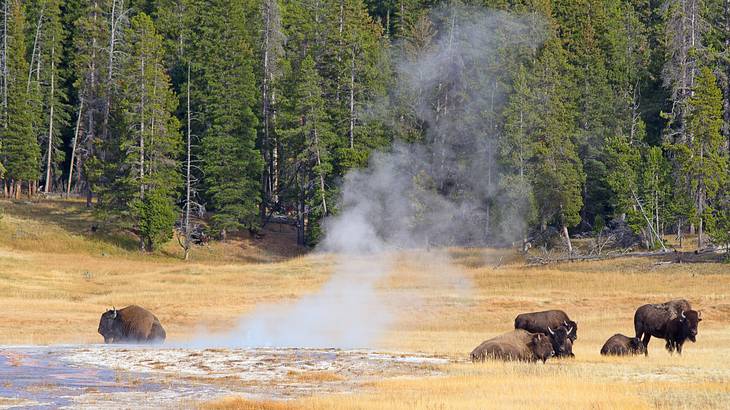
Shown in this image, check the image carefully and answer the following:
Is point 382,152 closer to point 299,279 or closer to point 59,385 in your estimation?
point 299,279

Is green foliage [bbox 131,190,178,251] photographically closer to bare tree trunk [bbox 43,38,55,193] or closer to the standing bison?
bare tree trunk [bbox 43,38,55,193]

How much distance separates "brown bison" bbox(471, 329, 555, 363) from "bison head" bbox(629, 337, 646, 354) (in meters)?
2.72

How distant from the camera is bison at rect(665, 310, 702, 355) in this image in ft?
96.0

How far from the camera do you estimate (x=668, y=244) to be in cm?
7288

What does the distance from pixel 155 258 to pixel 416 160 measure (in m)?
22.9

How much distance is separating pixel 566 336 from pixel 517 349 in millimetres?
1705

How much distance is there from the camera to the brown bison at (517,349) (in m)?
26.6

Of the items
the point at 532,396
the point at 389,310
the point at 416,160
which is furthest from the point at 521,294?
the point at 532,396

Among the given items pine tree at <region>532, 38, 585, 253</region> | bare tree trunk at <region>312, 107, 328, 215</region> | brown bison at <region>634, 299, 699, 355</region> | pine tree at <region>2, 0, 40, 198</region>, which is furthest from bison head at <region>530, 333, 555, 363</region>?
pine tree at <region>2, 0, 40, 198</region>

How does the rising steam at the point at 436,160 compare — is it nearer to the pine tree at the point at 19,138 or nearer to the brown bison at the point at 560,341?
the brown bison at the point at 560,341

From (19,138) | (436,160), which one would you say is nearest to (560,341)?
(436,160)

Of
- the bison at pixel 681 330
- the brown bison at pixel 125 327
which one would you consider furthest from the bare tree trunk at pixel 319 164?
the bison at pixel 681 330

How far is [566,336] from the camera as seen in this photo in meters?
27.7

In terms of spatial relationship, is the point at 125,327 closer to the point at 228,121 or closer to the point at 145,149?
the point at 145,149
